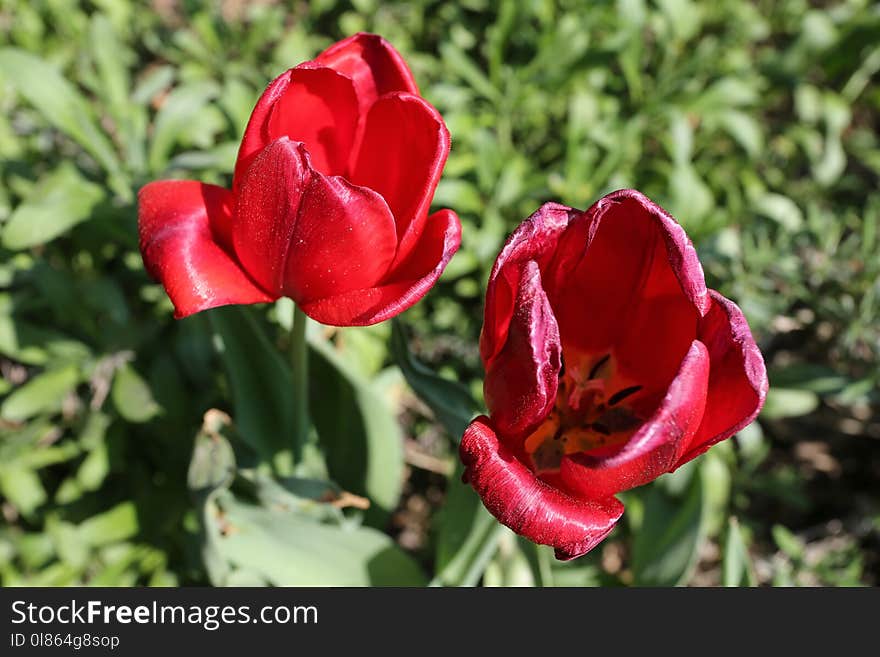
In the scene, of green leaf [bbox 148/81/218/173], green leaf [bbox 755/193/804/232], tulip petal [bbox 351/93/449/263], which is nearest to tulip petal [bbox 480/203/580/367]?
tulip petal [bbox 351/93/449/263]

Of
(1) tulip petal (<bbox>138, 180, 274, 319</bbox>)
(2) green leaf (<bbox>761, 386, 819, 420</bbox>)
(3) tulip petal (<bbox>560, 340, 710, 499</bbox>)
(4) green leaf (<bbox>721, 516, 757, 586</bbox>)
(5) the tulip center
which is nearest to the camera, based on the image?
(3) tulip petal (<bbox>560, 340, 710, 499</bbox>)

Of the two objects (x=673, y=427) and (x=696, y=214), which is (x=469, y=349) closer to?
(x=696, y=214)

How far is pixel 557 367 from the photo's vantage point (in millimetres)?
1029

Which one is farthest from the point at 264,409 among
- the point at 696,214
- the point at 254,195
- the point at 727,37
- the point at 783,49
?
the point at 783,49

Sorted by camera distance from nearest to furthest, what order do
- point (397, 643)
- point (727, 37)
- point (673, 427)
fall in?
point (673, 427), point (397, 643), point (727, 37)

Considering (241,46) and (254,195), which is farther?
(241,46)

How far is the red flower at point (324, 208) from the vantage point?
103 centimetres

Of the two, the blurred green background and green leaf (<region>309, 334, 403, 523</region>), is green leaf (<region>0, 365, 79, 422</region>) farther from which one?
green leaf (<region>309, 334, 403, 523</region>)

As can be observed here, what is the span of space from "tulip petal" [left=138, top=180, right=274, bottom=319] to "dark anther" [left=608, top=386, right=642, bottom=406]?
1.83ft

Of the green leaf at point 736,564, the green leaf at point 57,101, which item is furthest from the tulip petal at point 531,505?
the green leaf at point 57,101

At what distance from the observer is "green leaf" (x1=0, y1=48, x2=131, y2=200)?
182cm

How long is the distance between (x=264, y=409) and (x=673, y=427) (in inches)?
35.5

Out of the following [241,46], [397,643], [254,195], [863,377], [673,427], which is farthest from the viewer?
[241,46]

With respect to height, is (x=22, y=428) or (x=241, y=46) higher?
(x=241, y=46)
